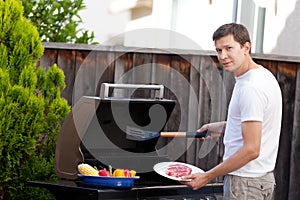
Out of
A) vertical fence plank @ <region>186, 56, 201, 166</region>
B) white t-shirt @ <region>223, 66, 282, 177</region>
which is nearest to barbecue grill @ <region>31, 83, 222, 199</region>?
white t-shirt @ <region>223, 66, 282, 177</region>

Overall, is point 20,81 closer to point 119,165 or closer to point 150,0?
point 119,165

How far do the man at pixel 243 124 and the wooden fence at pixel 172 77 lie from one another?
1.69 meters

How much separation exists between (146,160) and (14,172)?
876mm

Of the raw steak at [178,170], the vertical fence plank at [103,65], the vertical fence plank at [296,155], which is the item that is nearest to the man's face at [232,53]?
the raw steak at [178,170]

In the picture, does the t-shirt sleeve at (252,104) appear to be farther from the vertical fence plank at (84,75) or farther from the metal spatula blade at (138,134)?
the vertical fence plank at (84,75)

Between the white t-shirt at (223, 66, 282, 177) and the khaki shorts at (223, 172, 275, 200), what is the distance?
3 cm

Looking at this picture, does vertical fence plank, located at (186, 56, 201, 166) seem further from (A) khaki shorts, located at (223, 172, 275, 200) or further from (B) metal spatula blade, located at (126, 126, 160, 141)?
(A) khaki shorts, located at (223, 172, 275, 200)

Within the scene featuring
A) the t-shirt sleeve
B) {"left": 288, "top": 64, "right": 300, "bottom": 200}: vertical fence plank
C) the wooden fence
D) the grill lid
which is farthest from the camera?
the wooden fence

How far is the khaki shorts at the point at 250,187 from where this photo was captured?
12.8 ft

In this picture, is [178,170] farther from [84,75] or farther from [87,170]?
[84,75]

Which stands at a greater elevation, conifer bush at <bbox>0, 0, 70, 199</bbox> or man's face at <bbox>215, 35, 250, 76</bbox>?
man's face at <bbox>215, 35, 250, 76</bbox>

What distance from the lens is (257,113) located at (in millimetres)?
3727

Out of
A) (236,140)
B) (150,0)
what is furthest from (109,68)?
(150,0)

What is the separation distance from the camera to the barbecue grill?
172 inches
